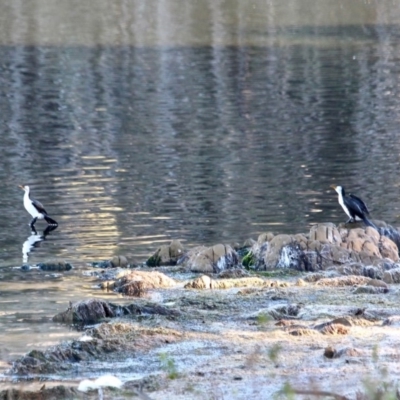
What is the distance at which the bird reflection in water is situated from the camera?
17156 mm

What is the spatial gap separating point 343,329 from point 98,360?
2.26m

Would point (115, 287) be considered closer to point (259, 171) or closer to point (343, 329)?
point (343, 329)

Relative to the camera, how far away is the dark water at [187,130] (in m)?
19.0

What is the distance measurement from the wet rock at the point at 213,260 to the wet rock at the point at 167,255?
0.39 meters

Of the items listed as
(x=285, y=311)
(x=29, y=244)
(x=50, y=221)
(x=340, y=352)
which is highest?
(x=340, y=352)

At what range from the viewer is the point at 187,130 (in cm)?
2967

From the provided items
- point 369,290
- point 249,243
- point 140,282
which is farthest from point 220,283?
point 249,243

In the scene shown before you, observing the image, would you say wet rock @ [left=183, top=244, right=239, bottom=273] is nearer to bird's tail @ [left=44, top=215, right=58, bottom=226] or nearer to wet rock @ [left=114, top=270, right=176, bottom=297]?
wet rock @ [left=114, top=270, right=176, bottom=297]

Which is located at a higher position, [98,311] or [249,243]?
[98,311]

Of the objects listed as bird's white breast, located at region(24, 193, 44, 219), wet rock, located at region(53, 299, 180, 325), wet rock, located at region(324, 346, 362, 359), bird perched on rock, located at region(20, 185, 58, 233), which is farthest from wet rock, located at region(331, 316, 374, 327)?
bird's white breast, located at region(24, 193, 44, 219)

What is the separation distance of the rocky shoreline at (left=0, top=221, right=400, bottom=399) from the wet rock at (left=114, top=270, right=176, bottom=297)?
0.06 ft

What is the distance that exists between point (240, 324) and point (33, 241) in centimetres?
697

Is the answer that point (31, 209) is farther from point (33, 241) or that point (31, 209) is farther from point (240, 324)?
point (240, 324)

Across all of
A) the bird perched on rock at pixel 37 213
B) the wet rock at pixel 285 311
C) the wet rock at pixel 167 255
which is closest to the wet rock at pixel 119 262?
the wet rock at pixel 167 255
